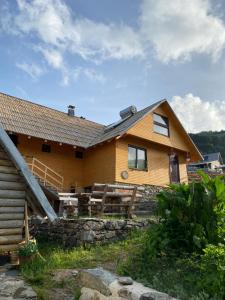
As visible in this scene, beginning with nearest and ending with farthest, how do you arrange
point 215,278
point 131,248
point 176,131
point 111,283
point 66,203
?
point 215,278, point 111,283, point 131,248, point 66,203, point 176,131

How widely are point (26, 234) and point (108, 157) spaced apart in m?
11.7

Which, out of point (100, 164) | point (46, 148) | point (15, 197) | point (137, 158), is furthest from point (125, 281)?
point (137, 158)

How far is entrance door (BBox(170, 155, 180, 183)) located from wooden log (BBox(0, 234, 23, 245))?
1656 centimetres

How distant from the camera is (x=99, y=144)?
72.6ft

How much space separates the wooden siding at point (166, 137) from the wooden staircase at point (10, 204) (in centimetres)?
1189

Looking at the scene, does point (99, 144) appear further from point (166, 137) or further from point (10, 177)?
point (10, 177)

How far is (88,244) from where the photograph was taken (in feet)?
40.8

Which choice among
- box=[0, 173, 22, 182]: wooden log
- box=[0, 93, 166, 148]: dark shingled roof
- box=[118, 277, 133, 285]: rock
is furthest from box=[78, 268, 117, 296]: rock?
box=[0, 93, 166, 148]: dark shingled roof

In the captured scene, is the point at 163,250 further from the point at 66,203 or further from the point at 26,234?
the point at 66,203

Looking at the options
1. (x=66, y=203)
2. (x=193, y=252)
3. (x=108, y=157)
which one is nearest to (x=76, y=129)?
(x=108, y=157)

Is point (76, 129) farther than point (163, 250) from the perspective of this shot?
Yes

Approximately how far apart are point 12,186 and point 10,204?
555 mm

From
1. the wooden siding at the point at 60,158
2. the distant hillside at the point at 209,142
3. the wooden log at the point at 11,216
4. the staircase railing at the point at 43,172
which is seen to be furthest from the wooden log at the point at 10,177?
the distant hillside at the point at 209,142

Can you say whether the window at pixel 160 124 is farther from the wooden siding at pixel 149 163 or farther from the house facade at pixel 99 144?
the wooden siding at pixel 149 163
